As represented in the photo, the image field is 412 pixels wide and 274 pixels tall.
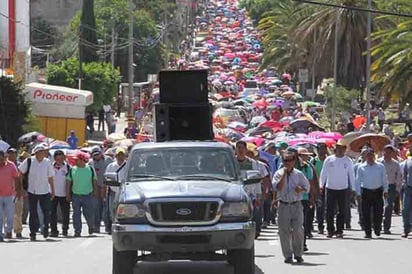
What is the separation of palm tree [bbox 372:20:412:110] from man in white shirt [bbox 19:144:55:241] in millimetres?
23898

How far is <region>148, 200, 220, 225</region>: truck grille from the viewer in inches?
519

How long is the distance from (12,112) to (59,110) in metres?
9.08

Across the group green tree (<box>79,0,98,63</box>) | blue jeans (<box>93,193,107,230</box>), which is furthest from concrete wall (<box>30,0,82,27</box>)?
blue jeans (<box>93,193,107,230</box>)

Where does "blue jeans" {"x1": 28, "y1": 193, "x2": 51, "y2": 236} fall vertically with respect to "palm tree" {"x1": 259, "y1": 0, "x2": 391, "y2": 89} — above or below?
below

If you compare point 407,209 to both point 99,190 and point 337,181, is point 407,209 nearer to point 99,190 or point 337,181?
point 337,181

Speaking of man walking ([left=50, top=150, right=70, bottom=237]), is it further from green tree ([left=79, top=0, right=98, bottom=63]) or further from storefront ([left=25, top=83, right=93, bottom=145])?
green tree ([left=79, top=0, right=98, bottom=63])

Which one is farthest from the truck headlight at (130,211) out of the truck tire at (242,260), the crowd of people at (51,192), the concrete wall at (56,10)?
the concrete wall at (56,10)

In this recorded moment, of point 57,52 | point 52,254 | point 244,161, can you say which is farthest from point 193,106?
point 57,52

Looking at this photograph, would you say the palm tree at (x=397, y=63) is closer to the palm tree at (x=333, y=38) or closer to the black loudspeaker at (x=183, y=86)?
the palm tree at (x=333, y=38)

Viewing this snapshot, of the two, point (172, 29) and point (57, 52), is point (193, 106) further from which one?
point (172, 29)

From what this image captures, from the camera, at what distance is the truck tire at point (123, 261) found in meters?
13.5

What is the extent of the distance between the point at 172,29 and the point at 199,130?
112 meters

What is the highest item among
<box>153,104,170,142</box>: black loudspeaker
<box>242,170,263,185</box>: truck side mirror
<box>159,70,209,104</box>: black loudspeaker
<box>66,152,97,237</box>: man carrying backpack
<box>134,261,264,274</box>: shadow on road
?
<box>159,70,209,104</box>: black loudspeaker

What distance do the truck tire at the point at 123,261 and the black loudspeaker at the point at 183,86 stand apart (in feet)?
33.5
